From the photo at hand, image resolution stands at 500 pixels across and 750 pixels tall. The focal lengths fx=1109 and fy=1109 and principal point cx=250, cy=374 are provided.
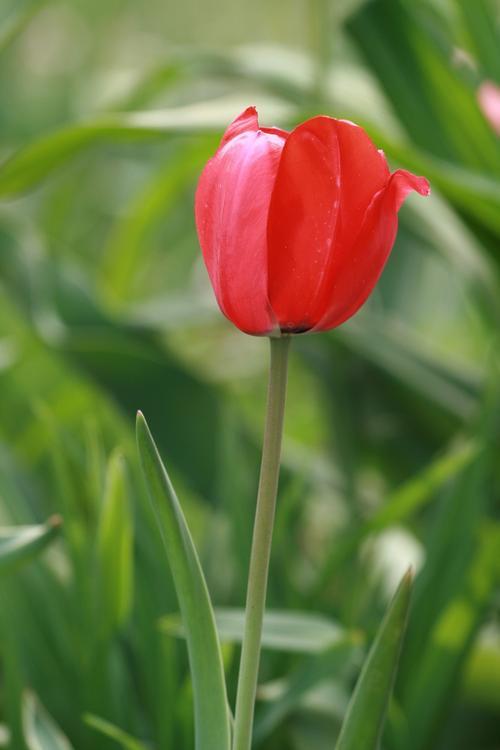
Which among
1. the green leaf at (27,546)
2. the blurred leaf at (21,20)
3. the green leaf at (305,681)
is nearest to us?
the green leaf at (27,546)

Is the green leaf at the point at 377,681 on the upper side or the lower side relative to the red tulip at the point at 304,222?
lower

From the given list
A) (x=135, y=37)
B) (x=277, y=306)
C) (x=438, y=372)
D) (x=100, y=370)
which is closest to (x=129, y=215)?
(x=100, y=370)

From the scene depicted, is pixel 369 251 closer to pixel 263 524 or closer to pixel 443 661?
pixel 263 524

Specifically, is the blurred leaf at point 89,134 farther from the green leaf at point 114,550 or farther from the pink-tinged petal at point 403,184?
the pink-tinged petal at point 403,184

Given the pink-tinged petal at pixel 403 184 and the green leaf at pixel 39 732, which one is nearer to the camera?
the pink-tinged petal at pixel 403 184

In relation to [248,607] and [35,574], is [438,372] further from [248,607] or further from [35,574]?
[248,607]

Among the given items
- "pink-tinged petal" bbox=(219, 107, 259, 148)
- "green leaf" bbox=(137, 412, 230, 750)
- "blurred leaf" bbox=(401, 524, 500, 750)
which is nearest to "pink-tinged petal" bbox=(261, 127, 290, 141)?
"pink-tinged petal" bbox=(219, 107, 259, 148)

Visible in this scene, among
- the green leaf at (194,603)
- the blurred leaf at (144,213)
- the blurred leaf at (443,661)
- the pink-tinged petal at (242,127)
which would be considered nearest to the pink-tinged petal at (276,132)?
the pink-tinged petal at (242,127)
